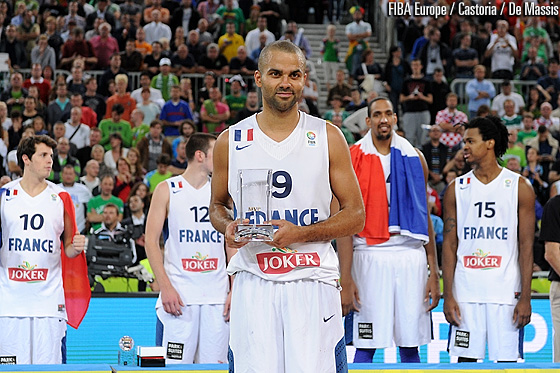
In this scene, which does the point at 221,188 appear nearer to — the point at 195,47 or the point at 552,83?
the point at 195,47

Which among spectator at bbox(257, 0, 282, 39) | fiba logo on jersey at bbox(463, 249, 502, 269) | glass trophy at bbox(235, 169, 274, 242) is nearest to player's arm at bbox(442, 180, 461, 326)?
fiba logo on jersey at bbox(463, 249, 502, 269)

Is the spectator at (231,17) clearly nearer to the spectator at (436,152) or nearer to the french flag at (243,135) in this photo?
the spectator at (436,152)

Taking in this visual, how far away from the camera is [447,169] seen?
13.5m

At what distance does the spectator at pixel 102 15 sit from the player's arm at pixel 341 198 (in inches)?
561

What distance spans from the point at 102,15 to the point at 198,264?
1192cm

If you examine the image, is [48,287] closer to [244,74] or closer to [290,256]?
[290,256]

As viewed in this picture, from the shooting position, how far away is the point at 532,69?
16750 millimetres

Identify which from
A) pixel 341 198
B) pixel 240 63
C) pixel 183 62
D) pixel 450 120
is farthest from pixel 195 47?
pixel 341 198

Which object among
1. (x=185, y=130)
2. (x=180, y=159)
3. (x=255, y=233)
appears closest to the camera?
(x=255, y=233)


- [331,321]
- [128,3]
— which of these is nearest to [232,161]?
[331,321]

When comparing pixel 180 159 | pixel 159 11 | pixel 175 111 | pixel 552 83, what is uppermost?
pixel 159 11

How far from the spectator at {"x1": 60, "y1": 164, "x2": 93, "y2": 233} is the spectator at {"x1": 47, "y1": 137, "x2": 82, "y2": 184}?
0.84 feet

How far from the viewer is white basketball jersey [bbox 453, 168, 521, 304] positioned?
6648 mm

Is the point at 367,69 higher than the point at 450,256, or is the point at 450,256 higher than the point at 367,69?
the point at 367,69
